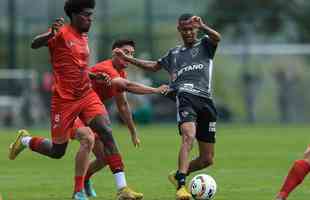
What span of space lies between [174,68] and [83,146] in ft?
6.34

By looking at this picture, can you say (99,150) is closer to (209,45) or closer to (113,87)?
(113,87)

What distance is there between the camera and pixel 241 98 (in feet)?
145

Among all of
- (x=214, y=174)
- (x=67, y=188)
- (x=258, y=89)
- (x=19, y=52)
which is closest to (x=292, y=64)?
(x=258, y=89)

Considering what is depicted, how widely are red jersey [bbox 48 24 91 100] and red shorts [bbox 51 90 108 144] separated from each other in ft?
0.24

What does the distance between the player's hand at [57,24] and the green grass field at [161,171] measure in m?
2.22

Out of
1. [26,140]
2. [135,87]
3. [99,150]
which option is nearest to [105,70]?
[135,87]

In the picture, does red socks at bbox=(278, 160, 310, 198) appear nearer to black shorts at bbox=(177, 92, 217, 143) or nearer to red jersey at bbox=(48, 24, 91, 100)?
black shorts at bbox=(177, 92, 217, 143)

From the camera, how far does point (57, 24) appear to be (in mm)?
12602

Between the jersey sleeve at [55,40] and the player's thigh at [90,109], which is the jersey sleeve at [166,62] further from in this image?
the jersey sleeve at [55,40]

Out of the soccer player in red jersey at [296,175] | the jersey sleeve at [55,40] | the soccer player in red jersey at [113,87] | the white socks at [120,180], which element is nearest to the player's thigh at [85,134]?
the soccer player in red jersey at [113,87]

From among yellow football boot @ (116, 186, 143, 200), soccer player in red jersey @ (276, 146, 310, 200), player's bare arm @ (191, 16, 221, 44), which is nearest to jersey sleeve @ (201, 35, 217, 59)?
player's bare arm @ (191, 16, 221, 44)

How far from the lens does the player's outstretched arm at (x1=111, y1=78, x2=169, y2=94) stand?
12961mm

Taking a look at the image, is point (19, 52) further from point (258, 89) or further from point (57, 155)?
point (57, 155)

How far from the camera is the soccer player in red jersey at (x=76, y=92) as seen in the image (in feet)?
42.5
